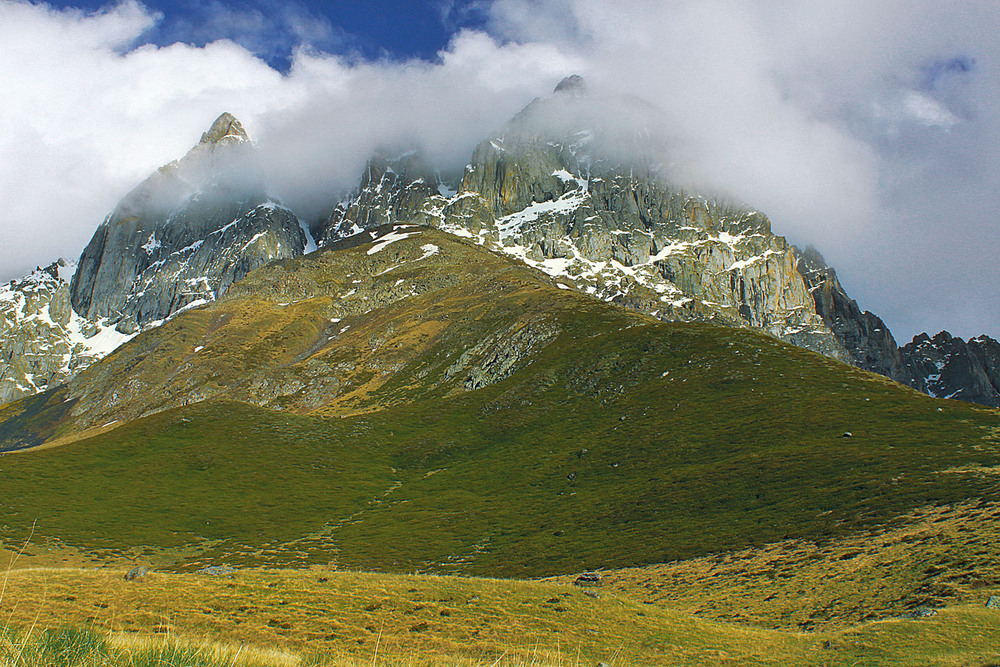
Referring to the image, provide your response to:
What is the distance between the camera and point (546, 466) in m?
107

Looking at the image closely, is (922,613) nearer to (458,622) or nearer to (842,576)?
(842,576)

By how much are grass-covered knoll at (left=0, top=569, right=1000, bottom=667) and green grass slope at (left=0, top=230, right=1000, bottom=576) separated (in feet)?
91.3

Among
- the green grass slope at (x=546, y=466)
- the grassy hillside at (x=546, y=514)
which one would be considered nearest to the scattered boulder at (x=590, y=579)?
the grassy hillside at (x=546, y=514)

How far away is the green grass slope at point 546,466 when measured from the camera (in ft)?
207

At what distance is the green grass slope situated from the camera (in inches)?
2486

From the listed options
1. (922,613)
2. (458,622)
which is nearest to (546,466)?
(922,613)

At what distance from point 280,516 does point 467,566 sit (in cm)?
4799

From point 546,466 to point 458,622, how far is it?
81718mm

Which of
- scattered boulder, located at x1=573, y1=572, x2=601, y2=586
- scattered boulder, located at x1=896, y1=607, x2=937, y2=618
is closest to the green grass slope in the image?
scattered boulder, located at x1=573, y1=572, x2=601, y2=586

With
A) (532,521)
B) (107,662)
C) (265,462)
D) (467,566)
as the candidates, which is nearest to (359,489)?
(265,462)

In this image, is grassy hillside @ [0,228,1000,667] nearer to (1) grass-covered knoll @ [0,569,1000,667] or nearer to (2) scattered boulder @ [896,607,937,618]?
(1) grass-covered knoll @ [0,569,1000,667]

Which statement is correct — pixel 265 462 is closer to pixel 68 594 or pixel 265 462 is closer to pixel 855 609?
pixel 68 594

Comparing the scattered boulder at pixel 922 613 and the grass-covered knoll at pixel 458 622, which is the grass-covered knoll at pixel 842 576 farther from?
the grass-covered knoll at pixel 458 622

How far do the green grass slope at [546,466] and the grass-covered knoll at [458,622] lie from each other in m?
27.8
